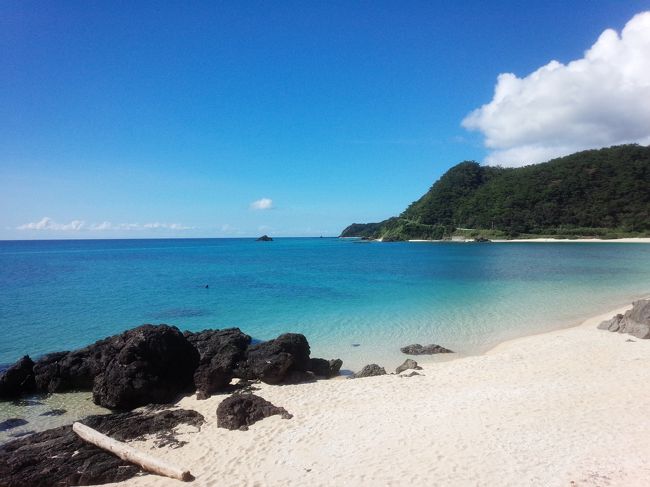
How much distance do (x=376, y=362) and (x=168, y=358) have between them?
749 centimetres

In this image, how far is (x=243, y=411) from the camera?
9.26 m

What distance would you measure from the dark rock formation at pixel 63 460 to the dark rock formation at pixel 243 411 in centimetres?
128

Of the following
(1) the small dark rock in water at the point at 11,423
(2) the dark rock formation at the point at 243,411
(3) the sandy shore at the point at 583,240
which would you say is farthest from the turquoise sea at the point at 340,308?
(3) the sandy shore at the point at 583,240

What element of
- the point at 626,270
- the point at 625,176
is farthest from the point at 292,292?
Answer: the point at 625,176

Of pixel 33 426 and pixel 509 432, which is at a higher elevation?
pixel 509 432

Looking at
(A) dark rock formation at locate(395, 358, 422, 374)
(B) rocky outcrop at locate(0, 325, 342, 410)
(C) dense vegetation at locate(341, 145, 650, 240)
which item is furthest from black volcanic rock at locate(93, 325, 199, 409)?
(C) dense vegetation at locate(341, 145, 650, 240)

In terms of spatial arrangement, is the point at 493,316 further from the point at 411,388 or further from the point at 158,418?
the point at 158,418

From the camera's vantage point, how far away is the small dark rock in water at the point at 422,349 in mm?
15172

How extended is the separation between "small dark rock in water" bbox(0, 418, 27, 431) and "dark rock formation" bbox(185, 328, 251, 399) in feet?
14.5

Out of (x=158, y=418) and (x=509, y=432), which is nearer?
(x=509, y=432)

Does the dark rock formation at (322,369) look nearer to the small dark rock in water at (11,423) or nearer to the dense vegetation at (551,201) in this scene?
the small dark rock in water at (11,423)

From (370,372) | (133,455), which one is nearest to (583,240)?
(370,372)

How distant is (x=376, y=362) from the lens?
14.5 meters

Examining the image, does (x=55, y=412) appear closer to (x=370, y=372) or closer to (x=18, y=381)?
(x=18, y=381)
